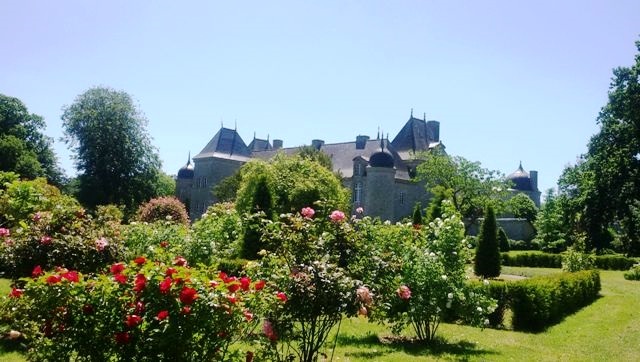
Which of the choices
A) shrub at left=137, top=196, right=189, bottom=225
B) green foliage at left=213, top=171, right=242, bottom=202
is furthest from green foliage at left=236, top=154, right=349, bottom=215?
green foliage at left=213, top=171, right=242, bottom=202

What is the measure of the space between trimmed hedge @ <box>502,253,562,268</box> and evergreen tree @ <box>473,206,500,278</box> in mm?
10665

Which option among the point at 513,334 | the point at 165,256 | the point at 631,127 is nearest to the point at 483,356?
the point at 513,334

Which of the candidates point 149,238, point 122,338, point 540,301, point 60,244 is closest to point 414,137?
point 540,301

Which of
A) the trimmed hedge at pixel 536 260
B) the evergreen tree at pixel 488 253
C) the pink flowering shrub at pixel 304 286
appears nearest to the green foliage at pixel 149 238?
the pink flowering shrub at pixel 304 286

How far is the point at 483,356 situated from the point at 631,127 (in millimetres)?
23408

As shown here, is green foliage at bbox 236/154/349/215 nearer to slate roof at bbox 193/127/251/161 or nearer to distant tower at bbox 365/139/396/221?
distant tower at bbox 365/139/396/221

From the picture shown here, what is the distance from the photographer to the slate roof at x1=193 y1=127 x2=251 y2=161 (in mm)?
54188

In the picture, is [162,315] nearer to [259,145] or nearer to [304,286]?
[304,286]

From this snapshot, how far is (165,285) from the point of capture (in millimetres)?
4453

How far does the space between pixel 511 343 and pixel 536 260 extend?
79.0 ft

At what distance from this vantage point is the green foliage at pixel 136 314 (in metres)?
4.55

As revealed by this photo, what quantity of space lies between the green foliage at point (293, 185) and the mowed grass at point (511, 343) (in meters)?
15.4

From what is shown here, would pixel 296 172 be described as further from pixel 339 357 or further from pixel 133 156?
pixel 339 357

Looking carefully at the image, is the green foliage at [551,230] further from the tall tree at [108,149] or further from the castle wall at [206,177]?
the tall tree at [108,149]
